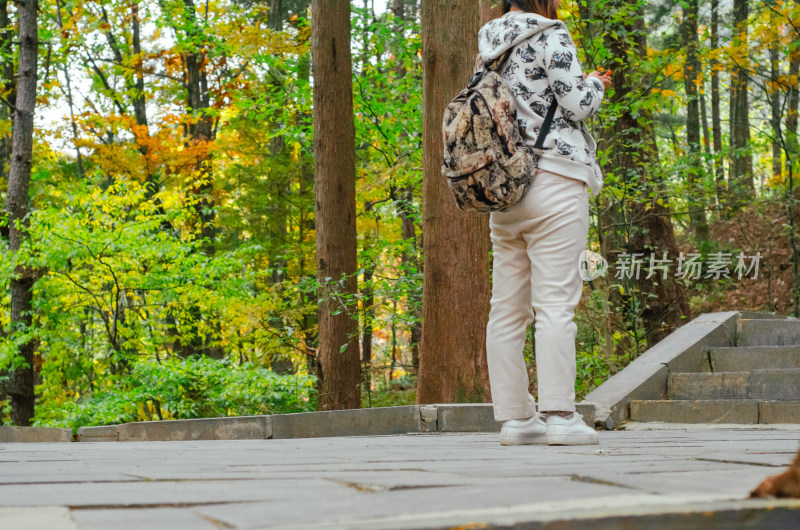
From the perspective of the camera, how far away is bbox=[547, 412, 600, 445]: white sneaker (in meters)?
4.09

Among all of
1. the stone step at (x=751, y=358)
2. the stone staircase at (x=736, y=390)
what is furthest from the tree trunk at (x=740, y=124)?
the stone step at (x=751, y=358)

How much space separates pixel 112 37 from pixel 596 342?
62.0 feet

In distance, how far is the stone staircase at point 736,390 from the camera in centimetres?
670

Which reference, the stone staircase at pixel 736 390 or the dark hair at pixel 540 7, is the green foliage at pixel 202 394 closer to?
the stone staircase at pixel 736 390

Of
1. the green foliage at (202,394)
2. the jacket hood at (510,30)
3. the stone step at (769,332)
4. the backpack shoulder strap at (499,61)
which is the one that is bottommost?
the green foliage at (202,394)


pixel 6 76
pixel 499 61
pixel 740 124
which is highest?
pixel 6 76

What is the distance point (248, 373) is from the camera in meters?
11.4

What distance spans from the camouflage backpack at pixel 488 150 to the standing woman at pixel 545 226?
0.29 ft

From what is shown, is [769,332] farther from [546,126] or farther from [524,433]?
[546,126]

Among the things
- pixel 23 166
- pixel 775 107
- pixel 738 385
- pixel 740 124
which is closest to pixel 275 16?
pixel 23 166

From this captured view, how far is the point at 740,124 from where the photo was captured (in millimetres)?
20906

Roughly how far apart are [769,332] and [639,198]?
211 cm

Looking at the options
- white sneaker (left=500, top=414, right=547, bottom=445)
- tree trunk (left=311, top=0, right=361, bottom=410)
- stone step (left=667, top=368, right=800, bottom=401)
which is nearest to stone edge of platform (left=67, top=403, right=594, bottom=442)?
stone step (left=667, top=368, right=800, bottom=401)

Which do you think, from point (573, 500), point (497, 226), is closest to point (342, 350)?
point (497, 226)
